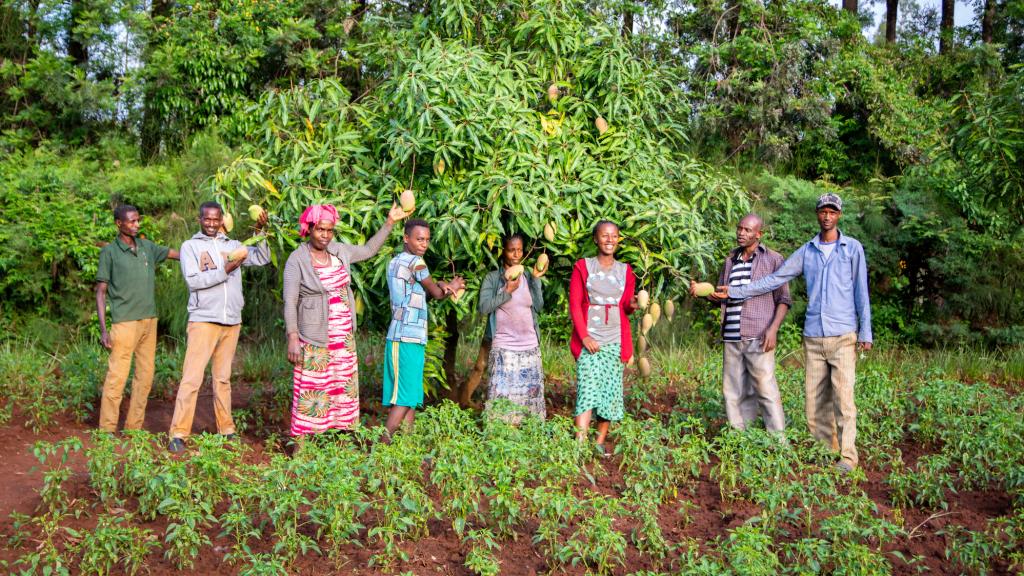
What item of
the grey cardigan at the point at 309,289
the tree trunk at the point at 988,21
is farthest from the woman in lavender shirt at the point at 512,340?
the tree trunk at the point at 988,21

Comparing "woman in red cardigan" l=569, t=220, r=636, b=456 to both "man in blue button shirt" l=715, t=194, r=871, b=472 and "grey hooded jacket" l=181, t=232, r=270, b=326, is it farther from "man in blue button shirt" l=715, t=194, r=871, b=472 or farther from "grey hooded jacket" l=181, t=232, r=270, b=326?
"grey hooded jacket" l=181, t=232, r=270, b=326

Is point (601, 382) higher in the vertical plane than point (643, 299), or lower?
lower

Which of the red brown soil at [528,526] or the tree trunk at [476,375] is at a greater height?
the tree trunk at [476,375]

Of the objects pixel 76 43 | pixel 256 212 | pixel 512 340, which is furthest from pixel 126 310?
pixel 76 43

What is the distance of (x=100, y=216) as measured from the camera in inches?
357

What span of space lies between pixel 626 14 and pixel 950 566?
32.3 feet

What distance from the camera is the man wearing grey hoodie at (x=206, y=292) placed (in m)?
5.01

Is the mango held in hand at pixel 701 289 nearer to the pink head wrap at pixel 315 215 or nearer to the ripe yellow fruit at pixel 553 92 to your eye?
the ripe yellow fruit at pixel 553 92

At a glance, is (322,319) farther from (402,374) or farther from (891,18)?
(891,18)

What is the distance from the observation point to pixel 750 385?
5324mm

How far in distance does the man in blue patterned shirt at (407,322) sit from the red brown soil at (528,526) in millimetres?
848

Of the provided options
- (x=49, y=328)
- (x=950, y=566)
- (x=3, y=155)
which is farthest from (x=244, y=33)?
(x=950, y=566)

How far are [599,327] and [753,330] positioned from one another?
0.90m

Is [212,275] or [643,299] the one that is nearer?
[212,275]
